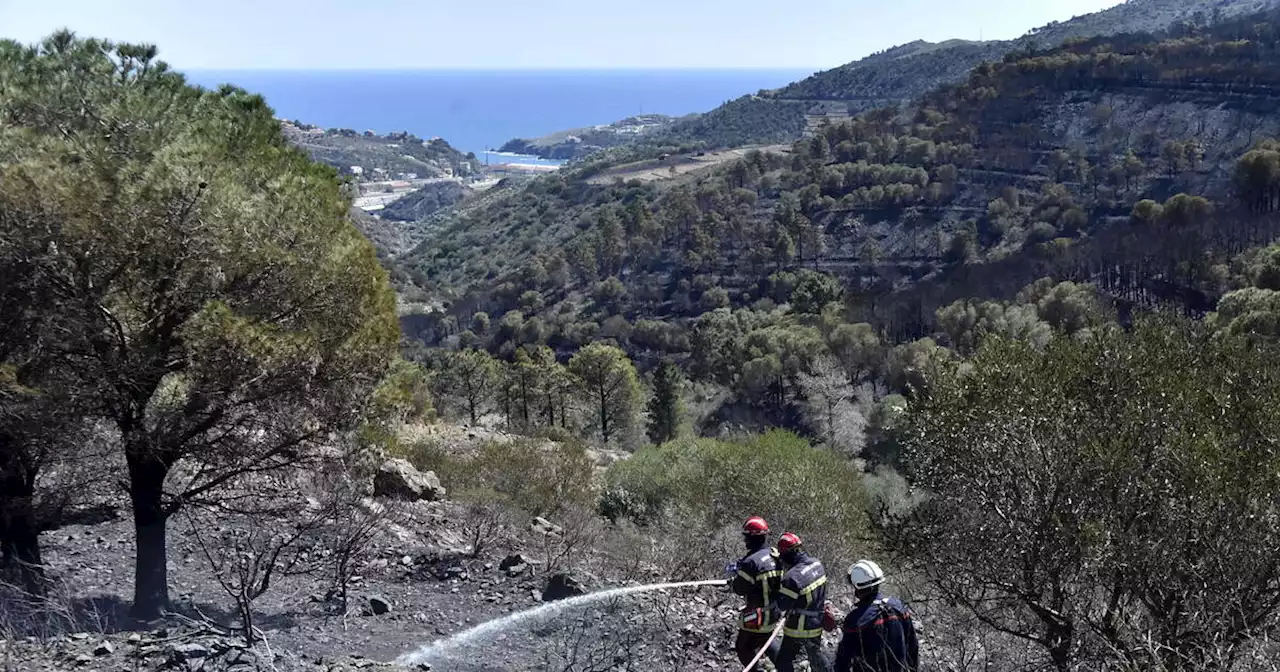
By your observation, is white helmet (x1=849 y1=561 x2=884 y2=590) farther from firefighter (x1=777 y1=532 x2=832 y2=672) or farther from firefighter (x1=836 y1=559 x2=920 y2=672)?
firefighter (x1=777 y1=532 x2=832 y2=672)

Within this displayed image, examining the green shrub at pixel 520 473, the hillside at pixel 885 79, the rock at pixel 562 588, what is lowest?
the green shrub at pixel 520 473

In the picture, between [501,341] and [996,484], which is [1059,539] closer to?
[996,484]

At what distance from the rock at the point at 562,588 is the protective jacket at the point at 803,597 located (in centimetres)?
394

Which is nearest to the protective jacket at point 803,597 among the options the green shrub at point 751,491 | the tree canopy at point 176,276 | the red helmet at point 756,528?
the red helmet at point 756,528

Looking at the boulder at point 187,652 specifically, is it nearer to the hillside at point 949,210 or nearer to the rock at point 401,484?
the rock at point 401,484

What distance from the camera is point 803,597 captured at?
20.5ft

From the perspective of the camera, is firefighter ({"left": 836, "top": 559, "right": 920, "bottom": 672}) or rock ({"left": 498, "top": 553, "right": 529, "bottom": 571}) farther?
rock ({"left": 498, "top": 553, "right": 529, "bottom": 571})

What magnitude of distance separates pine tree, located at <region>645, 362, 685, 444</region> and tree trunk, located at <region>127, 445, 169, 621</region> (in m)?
26.7

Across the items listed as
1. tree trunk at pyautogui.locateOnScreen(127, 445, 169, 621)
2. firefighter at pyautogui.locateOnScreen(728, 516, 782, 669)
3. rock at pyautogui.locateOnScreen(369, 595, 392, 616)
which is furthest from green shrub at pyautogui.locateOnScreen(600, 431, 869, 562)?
tree trunk at pyautogui.locateOnScreen(127, 445, 169, 621)

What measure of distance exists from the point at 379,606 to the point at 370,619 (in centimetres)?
26

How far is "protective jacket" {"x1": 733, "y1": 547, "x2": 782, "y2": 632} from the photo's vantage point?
6.57 m

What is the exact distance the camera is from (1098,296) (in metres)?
44.8

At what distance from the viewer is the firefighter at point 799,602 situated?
6.26 metres

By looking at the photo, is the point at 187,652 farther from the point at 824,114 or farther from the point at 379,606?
the point at 824,114
